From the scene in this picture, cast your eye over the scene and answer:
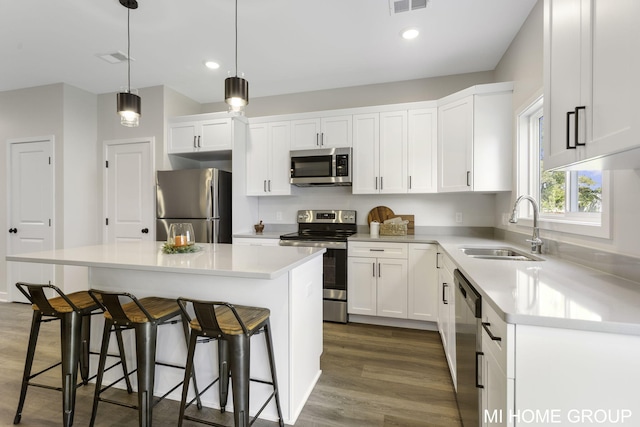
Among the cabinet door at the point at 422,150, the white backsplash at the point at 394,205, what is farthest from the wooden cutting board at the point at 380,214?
the cabinet door at the point at 422,150

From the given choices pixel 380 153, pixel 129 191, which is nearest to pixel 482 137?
pixel 380 153

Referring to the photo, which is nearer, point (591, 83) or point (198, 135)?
point (591, 83)

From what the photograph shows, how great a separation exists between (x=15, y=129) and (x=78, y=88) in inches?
41.4

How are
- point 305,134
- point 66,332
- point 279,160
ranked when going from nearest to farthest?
point 66,332 → point 305,134 → point 279,160

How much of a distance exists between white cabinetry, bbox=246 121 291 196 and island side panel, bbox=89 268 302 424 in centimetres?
208

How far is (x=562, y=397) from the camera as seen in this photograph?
0.94 m

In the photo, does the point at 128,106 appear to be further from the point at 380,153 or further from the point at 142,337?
the point at 380,153

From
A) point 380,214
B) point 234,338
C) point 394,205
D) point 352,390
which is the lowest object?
point 352,390

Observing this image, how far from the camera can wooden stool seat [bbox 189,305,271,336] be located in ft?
4.66

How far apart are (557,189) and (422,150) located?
4.48 ft

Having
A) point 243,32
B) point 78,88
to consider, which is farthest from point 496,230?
point 78,88

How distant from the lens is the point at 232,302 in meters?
1.77

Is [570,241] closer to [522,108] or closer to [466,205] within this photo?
[522,108]

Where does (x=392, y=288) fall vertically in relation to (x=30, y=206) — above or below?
below
